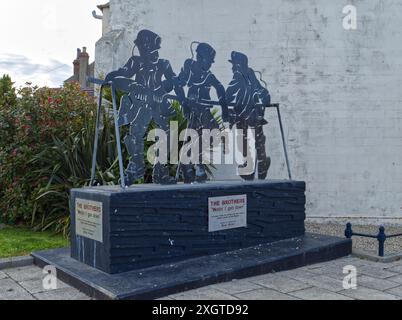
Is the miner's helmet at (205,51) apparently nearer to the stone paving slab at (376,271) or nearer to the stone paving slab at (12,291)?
the stone paving slab at (376,271)

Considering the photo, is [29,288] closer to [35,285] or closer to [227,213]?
[35,285]

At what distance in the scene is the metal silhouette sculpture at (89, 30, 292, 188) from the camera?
5.46 m

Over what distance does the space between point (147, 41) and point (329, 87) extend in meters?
5.41

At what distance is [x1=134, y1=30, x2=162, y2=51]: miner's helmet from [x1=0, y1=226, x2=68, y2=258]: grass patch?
10.5ft

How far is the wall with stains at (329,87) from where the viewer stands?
9672 mm

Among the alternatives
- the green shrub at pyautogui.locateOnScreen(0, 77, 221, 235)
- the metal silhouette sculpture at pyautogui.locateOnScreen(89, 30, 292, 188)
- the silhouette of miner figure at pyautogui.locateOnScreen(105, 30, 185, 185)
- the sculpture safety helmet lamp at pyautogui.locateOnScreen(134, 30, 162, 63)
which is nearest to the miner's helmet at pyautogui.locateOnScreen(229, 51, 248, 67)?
the metal silhouette sculpture at pyautogui.locateOnScreen(89, 30, 292, 188)

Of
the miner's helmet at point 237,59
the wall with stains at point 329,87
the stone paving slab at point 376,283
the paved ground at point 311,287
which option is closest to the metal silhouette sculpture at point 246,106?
the miner's helmet at point 237,59

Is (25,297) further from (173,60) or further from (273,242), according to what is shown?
(173,60)

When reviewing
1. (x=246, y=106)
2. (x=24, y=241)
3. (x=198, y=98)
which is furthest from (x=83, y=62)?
(x=198, y=98)

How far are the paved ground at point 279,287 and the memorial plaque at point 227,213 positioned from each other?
2.91 ft

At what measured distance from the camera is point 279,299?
4605 millimetres

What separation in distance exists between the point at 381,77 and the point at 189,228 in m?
6.37
